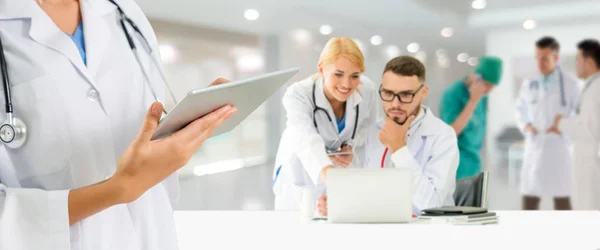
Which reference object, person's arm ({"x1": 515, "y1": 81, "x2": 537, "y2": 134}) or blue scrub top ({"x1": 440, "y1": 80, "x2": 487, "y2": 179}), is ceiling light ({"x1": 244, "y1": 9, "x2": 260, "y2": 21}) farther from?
person's arm ({"x1": 515, "y1": 81, "x2": 537, "y2": 134})

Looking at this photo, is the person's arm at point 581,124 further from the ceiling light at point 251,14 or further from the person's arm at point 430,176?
the ceiling light at point 251,14

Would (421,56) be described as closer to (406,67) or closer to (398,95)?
(406,67)

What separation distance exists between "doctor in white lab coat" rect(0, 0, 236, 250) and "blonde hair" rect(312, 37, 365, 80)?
1.83 m

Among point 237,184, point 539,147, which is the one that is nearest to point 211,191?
point 237,184

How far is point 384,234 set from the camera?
207 cm

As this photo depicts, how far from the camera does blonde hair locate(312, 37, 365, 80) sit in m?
3.08

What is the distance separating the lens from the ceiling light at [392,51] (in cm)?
321

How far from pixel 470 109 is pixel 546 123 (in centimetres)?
65

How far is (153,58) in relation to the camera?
133 centimetres

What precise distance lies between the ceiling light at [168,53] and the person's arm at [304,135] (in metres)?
0.72

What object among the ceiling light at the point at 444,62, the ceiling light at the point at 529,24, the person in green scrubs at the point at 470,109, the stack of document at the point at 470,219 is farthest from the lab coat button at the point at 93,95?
the ceiling light at the point at 529,24

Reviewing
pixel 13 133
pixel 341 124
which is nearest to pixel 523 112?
pixel 341 124

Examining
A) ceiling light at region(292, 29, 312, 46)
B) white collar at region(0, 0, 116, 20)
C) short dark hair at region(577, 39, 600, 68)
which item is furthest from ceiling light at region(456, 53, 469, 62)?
white collar at region(0, 0, 116, 20)

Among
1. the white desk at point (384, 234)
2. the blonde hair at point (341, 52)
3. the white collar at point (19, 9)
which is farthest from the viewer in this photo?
the blonde hair at point (341, 52)
